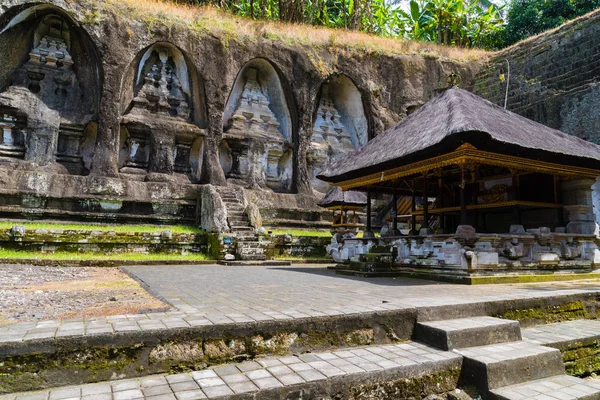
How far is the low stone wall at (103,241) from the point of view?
10102mm

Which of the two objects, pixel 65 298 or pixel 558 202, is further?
pixel 558 202

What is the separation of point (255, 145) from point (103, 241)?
8.52 metres

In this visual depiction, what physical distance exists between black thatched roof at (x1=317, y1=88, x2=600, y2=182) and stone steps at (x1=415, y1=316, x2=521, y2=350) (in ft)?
12.0

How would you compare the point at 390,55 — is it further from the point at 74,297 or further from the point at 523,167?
the point at 74,297

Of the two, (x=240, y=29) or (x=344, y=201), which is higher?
(x=240, y=29)

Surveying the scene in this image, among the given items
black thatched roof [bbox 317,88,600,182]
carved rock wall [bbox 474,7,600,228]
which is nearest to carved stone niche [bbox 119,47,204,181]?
black thatched roof [bbox 317,88,600,182]

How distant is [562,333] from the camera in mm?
4219

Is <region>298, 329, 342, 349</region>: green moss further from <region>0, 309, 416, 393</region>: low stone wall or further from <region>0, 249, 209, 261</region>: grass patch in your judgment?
<region>0, 249, 209, 261</region>: grass patch

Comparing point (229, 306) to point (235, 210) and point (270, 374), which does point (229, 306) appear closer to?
point (270, 374)

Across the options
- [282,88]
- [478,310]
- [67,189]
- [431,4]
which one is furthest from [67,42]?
[431,4]

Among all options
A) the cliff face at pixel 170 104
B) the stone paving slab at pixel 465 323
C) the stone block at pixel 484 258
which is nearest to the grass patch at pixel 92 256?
the cliff face at pixel 170 104

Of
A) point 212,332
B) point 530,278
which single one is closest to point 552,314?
point 530,278

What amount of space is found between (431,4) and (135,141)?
19.7 m

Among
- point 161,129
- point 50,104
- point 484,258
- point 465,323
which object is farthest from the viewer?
point 161,129
